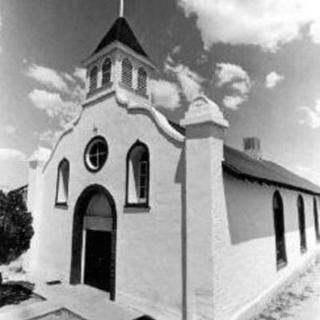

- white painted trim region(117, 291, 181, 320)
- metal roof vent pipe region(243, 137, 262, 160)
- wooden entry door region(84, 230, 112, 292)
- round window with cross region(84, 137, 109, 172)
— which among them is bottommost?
white painted trim region(117, 291, 181, 320)

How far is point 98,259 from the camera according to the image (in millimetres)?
9672

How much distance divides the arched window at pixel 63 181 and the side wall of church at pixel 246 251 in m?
7.64

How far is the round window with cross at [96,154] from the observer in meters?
9.74

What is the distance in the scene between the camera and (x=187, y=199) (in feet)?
21.9

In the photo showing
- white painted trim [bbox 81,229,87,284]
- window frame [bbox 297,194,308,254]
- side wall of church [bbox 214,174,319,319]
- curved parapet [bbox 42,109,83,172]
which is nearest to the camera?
side wall of church [bbox 214,174,319,319]

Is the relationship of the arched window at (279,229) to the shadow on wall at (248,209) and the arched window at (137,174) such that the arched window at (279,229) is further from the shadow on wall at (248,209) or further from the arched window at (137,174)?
the arched window at (137,174)

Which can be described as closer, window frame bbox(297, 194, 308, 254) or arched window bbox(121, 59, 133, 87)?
arched window bbox(121, 59, 133, 87)

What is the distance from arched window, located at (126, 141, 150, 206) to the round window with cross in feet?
4.52

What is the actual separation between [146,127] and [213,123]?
2432mm

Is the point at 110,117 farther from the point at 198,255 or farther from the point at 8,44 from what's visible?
the point at 198,255

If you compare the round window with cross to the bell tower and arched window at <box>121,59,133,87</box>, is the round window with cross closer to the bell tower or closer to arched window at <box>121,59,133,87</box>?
the bell tower

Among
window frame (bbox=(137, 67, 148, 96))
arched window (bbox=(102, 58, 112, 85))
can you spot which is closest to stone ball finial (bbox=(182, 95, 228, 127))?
window frame (bbox=(137, 67, 148, 96))

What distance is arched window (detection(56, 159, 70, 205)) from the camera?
457 inches

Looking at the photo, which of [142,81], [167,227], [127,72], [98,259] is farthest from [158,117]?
[98,259]
